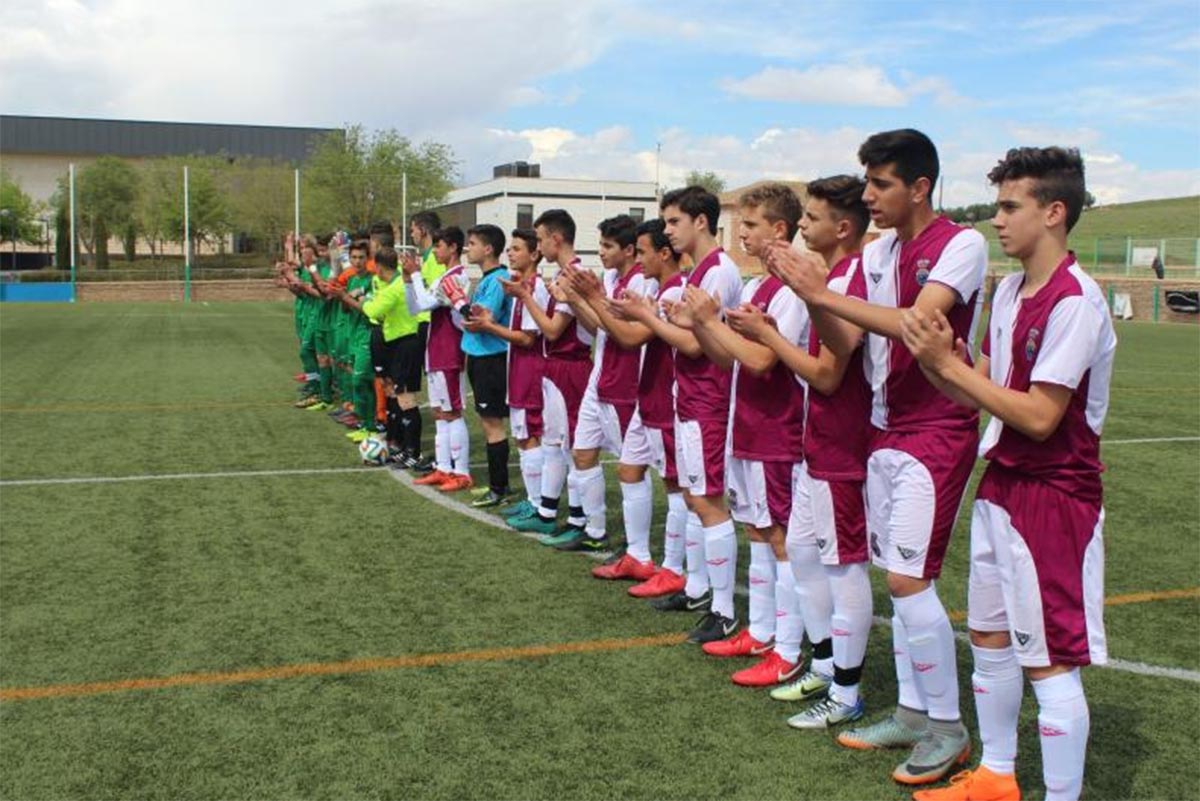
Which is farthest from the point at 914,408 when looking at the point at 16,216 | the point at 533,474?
the point at 16,216

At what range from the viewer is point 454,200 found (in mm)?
85125

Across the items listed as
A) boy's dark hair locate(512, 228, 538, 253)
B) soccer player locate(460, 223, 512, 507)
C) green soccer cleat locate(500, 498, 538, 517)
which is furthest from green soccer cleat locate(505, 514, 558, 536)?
boy's dark hair locate(512, 228, 538, 253)

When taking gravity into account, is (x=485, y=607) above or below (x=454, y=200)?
below

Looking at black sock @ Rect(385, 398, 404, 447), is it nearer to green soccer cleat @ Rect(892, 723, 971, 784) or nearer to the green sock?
the green sock

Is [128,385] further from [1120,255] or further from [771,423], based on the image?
[1120,255]

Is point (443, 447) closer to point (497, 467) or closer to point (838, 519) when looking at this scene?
point (497, 467)

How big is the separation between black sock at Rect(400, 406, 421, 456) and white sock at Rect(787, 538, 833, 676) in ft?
19.3

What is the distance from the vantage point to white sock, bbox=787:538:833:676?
14.6 feet

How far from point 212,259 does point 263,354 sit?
1945 inches

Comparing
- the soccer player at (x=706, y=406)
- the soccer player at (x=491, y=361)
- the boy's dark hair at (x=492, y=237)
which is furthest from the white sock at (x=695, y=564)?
the boy's dark hair at (x=492, y=237)

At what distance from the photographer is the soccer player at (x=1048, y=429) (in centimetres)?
316

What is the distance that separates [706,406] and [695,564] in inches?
42.0

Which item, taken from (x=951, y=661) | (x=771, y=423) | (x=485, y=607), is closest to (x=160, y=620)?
(x=485, y=607)

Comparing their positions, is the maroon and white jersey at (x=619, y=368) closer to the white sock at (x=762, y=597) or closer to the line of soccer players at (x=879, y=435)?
the line of soccer players at (x=879, y=435)
